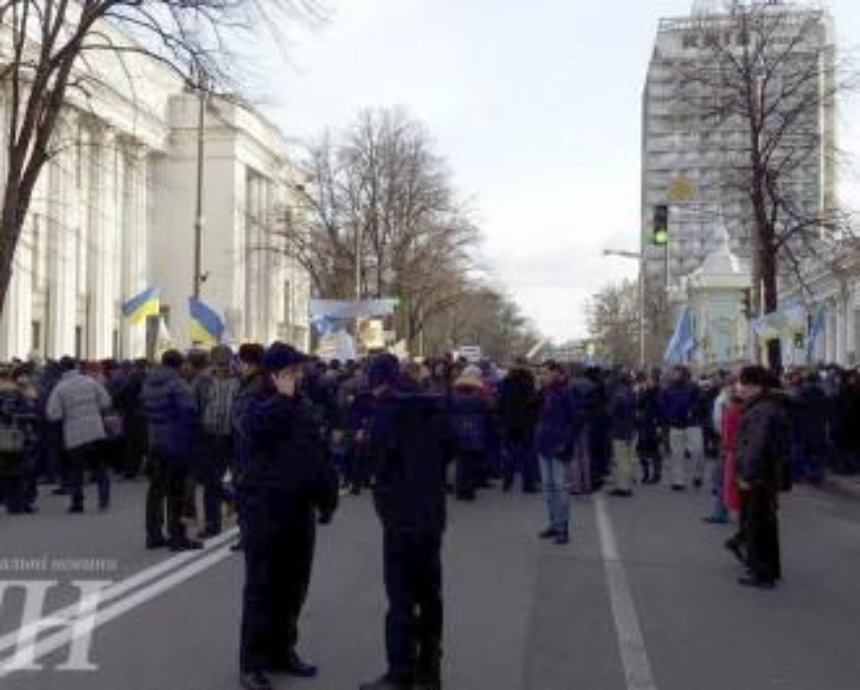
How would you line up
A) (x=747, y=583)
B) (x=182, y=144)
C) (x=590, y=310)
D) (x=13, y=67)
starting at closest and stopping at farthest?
1. (x=747, y=583)
2. (x=13, y=67)
3. (x=182, y=144)
4. (x=590, y=310)

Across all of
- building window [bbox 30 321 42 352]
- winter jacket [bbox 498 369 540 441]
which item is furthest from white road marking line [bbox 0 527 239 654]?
building window [bbox 30 321 42 352]

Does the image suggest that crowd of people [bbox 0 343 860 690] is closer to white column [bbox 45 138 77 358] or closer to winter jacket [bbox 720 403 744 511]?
winter jacket [bbox 720 403 744 511]

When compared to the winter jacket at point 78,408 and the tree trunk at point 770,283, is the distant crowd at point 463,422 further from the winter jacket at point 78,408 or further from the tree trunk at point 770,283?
the tree trunk at point 770,283

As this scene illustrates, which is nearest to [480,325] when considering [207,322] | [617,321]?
[617,321]

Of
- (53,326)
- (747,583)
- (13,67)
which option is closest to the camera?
(747,583)

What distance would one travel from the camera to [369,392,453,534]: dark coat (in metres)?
8.25

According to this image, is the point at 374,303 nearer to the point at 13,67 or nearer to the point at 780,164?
the point at 780,164

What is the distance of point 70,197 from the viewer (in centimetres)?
6169

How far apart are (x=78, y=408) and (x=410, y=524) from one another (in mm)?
9954

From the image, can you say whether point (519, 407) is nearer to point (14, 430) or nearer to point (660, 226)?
point (14, 430)

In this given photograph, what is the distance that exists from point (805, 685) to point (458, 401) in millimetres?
12792

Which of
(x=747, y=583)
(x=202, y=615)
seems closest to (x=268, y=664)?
(x=202, y=615)

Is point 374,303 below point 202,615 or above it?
above

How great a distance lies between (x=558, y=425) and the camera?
14961 mm
